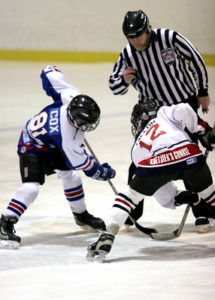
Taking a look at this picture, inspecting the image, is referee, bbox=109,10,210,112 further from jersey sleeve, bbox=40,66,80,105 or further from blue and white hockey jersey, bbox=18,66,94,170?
blue and white hockey jersey, bbox=18,66,94,170

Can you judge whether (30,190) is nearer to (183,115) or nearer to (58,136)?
(58,136)

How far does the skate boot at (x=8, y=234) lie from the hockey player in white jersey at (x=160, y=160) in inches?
22.1

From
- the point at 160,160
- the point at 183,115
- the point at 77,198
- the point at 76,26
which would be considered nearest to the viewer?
the point at 160,160

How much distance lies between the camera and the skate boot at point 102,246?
4.16 m

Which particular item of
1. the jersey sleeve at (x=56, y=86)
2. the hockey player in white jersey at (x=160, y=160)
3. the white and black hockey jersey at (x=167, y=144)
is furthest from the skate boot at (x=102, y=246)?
the jersey sleeve at (x=56, y=86)

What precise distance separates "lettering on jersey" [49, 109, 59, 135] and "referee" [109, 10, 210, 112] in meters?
0.57

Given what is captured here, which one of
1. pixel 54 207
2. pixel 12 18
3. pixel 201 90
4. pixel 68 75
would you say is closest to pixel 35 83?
pixel 68 75

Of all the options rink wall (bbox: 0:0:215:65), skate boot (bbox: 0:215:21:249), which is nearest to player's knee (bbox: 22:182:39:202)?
skate boot (bbox: 0:215:21:249)

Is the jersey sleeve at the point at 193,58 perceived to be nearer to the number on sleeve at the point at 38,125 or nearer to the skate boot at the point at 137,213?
the skate boot at the point at 137,213

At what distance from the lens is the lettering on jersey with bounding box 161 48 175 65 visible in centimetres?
483

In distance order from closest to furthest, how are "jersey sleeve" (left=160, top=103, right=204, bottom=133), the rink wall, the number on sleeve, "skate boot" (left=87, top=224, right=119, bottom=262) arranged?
"skate boot" (left=87, top=224, right=119, bottom=262)
"jersey sleeve" (left=160, top=103, right=204, bottom=133)
the number on sleeve
the rink wall

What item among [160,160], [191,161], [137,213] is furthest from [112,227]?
[137,213]

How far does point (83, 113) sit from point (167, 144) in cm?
54

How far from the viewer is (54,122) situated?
4598 millimetres
